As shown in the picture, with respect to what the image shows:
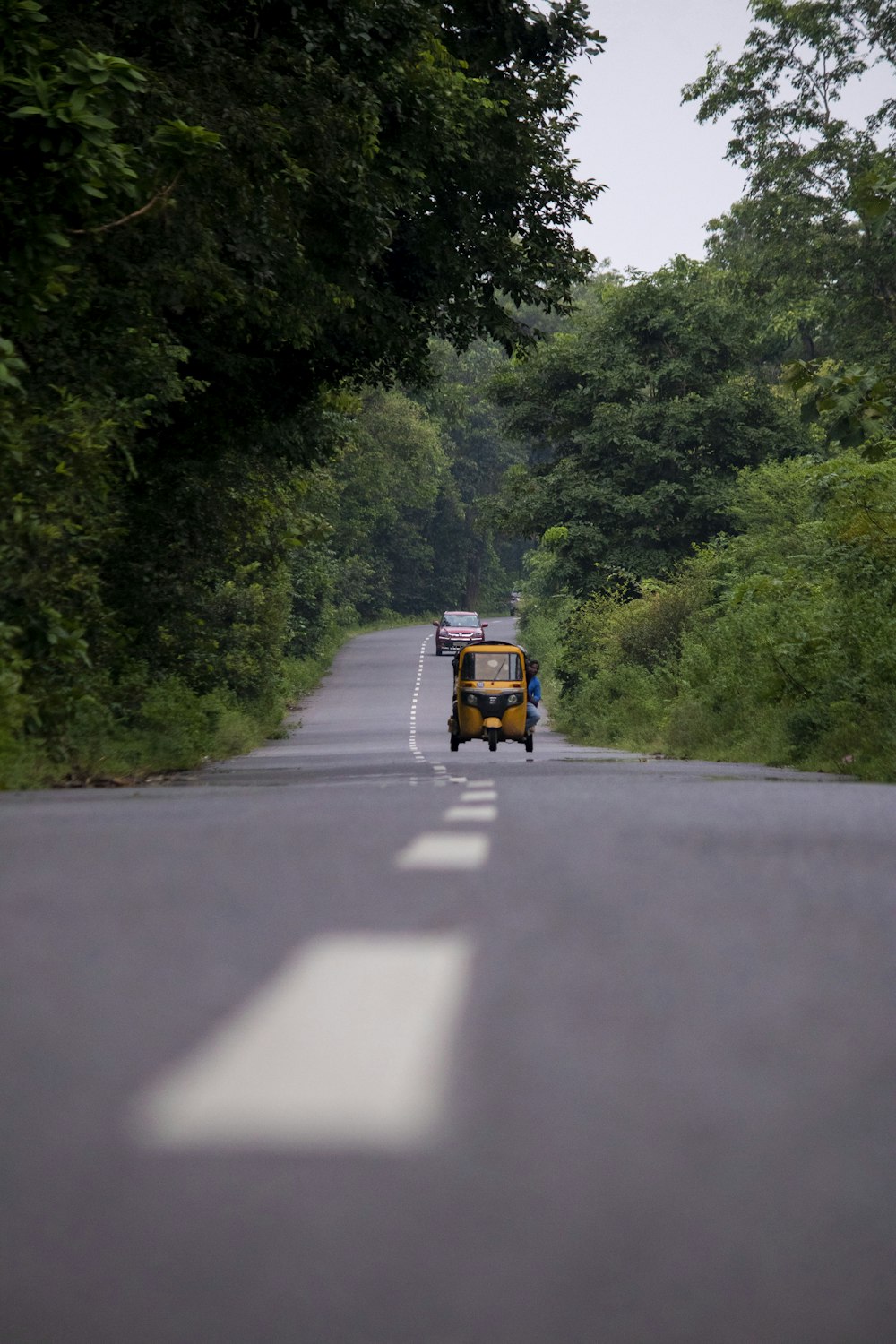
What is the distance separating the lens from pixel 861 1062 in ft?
10.7

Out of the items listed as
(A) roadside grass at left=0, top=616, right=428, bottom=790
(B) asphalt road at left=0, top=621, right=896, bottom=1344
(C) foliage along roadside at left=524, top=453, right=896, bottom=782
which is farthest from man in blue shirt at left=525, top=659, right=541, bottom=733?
(B) asphalt road at left=0, top=621, right=896, bottom=1344

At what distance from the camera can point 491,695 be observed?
1051 inches

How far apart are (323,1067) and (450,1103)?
0.28 m

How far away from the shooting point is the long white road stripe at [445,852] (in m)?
5.87

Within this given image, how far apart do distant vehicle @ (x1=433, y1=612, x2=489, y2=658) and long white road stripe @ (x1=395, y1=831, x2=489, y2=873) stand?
66348 mm

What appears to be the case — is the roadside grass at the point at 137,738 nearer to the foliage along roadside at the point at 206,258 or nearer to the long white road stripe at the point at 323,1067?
the foliage along roadside at the point at 206,258

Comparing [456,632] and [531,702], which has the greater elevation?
[531,702]

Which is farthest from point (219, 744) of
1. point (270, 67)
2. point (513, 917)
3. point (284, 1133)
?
point (284, 1133)

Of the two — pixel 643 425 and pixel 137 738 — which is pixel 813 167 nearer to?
pixel 643 425

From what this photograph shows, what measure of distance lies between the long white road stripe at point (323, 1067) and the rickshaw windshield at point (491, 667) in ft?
76.2

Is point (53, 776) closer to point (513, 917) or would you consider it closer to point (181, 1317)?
point (513, 917)

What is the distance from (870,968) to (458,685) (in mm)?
23166

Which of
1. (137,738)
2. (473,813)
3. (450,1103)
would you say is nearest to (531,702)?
(137,738)

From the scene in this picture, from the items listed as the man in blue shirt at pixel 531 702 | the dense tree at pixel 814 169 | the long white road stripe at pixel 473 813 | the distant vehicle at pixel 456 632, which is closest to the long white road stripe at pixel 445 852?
the long white road stripe at pixel 473 813
